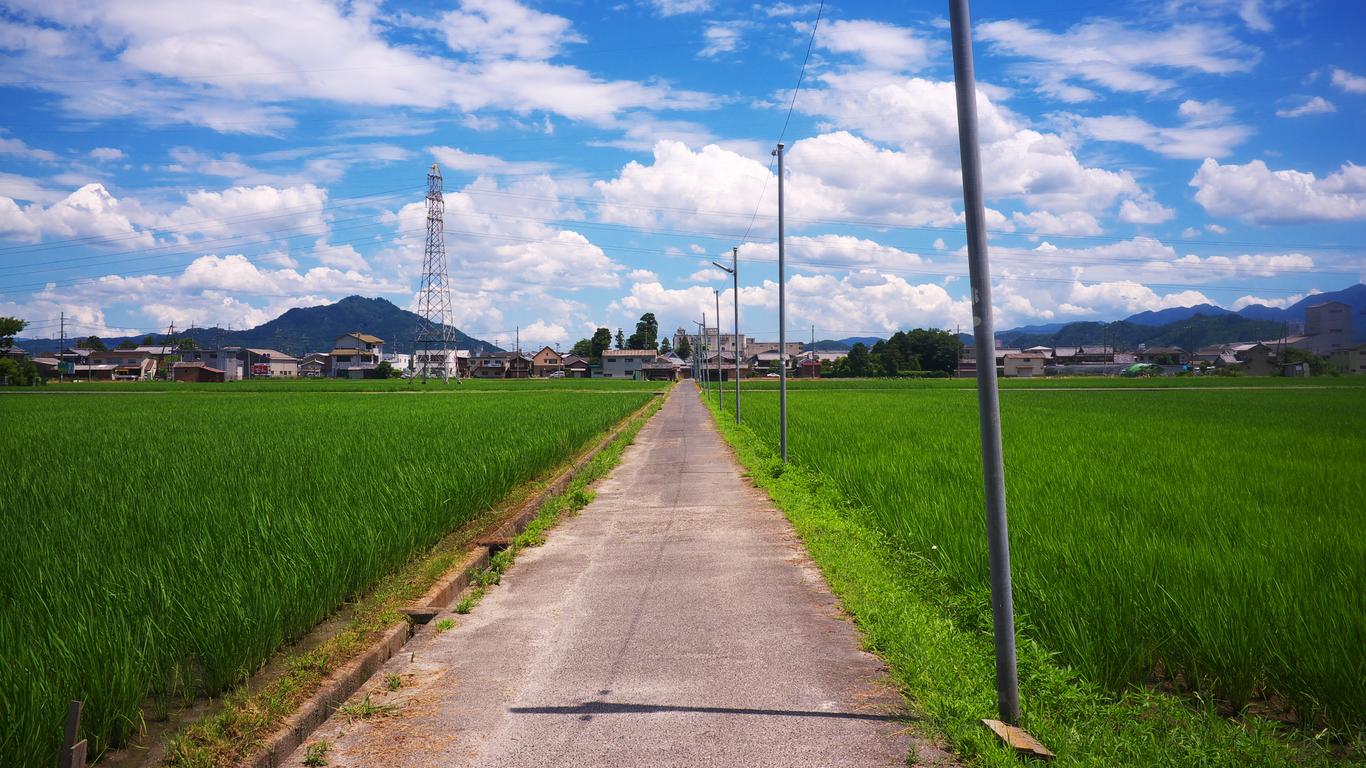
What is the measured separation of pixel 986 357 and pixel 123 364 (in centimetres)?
13396

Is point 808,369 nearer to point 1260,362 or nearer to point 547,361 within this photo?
point 547,361

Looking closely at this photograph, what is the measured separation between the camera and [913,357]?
11000 cm

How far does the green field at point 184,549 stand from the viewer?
12.8 ft

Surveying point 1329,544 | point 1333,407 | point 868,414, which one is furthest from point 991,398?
point 1333,407

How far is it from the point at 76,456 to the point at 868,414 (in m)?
23.5

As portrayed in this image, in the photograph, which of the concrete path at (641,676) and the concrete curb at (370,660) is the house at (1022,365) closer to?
the concrete curb at (370,660)

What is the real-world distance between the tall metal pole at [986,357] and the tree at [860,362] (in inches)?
4253

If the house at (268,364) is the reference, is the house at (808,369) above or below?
below

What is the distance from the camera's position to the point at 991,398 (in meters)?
4.16

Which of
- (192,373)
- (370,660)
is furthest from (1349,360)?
(192,373)

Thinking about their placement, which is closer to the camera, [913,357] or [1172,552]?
[1172,552]

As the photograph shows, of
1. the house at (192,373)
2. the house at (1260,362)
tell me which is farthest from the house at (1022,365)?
the house at (192,373)

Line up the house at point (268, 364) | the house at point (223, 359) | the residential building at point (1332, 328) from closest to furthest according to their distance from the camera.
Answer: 1. the house at point (223, 359)
2. the house at point (268, 364)
3. the residential building at point (1332, 328)

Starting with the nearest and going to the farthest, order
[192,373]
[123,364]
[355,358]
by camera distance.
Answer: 1. [192,373]
2. [123,364]
3. [355,358]
